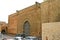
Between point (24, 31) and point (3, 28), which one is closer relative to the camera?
point (24, 31)

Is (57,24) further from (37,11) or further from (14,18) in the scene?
(14,18)

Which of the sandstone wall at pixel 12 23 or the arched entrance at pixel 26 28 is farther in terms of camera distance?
the sandstone wall at pixel 12 23

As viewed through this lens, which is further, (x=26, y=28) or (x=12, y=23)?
(x=12, y=23)

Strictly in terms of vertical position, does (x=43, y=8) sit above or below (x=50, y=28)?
above

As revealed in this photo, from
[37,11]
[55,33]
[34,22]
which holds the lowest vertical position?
[55,33]

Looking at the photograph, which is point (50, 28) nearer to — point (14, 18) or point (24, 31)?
point (24, 31)

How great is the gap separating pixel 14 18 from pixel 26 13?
3.43 meters

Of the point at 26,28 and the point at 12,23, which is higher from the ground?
the point at 12,23

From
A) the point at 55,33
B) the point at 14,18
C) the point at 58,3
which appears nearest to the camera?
the point at 55,33

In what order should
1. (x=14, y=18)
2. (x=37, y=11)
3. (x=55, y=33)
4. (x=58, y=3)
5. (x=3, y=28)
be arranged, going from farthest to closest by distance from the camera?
(x=3, y=28) → (x=14, y=18) → (x=37, y=11) → (x=58, y=3) → (x=55, y=33)

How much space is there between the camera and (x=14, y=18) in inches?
869

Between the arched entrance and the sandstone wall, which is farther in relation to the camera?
the sandstone wall

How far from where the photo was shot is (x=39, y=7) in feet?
54.9

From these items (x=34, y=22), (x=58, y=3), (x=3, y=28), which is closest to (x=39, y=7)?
(x=34, y=22)
